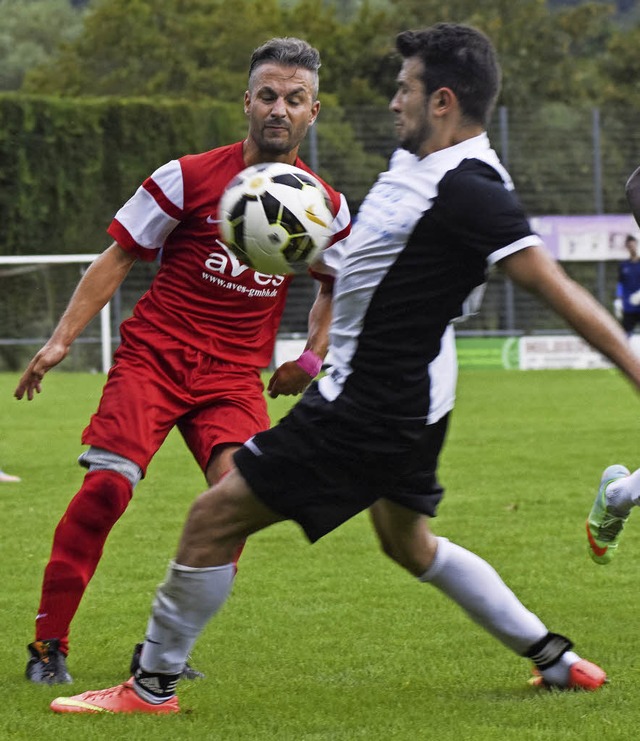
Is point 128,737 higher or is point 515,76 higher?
point 128,737

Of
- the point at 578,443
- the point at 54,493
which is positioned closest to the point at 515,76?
the point at 578,443

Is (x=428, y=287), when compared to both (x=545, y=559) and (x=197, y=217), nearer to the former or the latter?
(x=197, y=217)

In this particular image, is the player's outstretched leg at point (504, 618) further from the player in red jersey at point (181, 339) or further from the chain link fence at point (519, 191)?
the chain link fence at point (519, 191)

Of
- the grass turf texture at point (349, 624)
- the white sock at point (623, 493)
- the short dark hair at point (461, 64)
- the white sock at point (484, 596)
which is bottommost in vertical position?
the grass turf texture at point (349, 624)

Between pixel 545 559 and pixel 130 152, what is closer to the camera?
pixel 545 559

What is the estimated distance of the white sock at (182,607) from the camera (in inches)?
164

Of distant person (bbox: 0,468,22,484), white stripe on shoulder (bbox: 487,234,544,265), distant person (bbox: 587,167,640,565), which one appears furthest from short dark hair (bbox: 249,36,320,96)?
distant person (bbox: 0,468,22,484)

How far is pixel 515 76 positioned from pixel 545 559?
45.5 m

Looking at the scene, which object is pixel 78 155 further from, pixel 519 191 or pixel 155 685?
pixel 155 685

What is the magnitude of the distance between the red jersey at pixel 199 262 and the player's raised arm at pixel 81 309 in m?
0.08

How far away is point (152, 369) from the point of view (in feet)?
16.8

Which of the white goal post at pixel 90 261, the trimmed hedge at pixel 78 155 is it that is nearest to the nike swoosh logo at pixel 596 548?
the white goal post at pixel 90 261

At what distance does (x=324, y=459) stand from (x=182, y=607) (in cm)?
60

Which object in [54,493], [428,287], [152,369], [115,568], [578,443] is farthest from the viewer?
[578,443]
